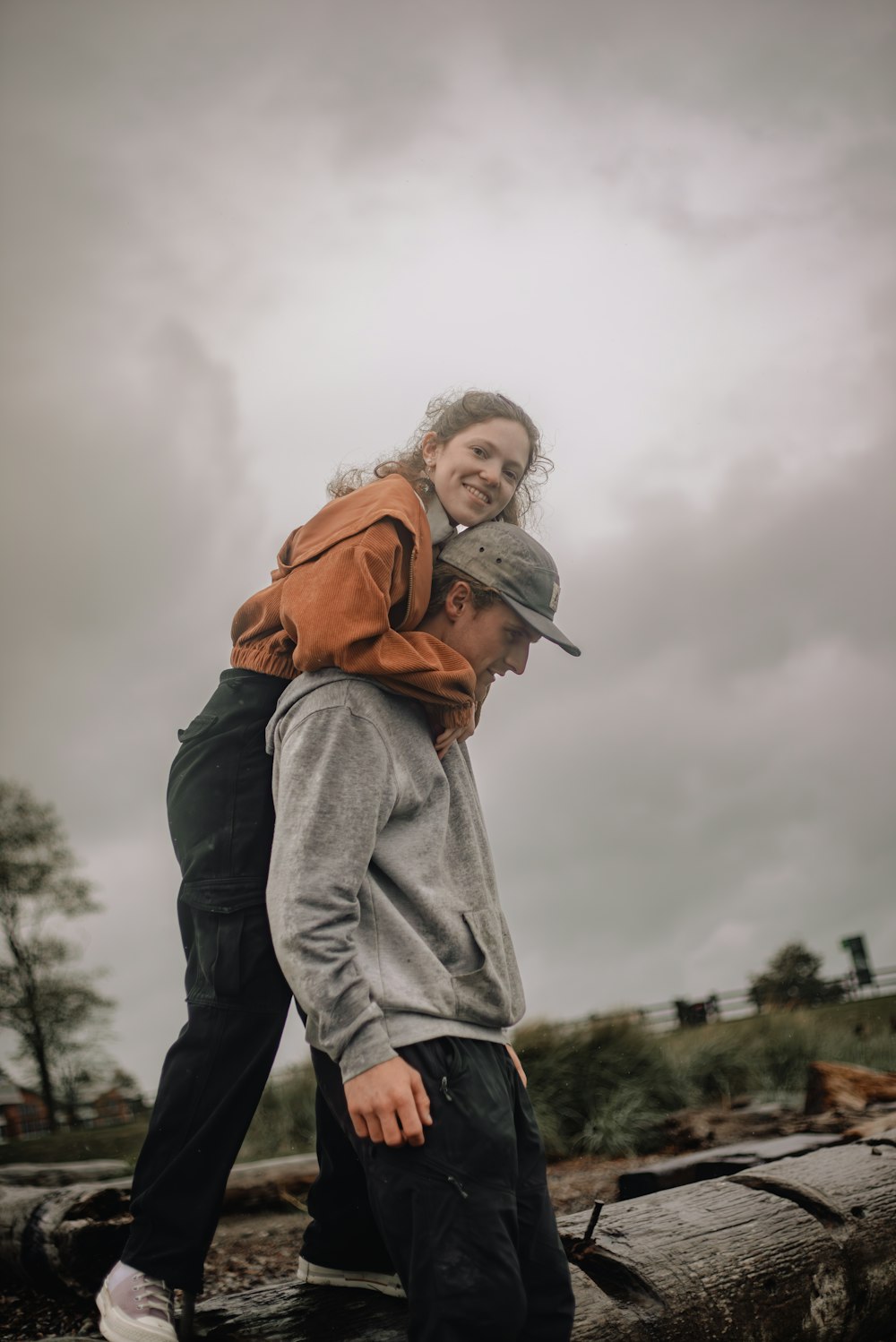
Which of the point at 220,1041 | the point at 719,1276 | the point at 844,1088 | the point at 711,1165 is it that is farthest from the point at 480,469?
the point at 844,1088

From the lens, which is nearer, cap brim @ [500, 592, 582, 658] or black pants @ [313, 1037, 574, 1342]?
black pants @ [313, 1037, 574, 1342]

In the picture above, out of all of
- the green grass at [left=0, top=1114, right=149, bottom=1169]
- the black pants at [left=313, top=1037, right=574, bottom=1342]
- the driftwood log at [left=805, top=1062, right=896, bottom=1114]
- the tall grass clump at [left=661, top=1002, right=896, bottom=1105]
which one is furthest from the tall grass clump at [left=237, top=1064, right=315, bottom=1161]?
the black pants at [left=313, top=1037, right=574, bottom=1342]

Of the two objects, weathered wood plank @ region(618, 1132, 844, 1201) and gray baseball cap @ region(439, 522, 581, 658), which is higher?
gray baseball cap @ region(439, 522, 581, 658)

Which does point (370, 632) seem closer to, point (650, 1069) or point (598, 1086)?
point (598, 1086)

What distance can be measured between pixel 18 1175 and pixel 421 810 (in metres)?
4.69

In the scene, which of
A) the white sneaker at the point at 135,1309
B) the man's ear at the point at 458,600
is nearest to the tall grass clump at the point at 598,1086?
the white sneaker at the point at 135,1309

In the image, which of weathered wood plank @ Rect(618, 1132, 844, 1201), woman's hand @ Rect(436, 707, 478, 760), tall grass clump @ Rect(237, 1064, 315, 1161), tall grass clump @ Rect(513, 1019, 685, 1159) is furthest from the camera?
tall grass clump @ Rect(237, 1064, 315, 1161)

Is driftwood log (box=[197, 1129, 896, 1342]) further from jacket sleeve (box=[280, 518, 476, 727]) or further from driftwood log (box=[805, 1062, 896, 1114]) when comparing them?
driftwood log (box=[805, 1062, 896, 1114])

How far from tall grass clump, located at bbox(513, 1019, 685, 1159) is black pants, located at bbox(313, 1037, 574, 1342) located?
5.15m

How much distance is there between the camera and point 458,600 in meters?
2.26

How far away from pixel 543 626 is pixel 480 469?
30.0 inches

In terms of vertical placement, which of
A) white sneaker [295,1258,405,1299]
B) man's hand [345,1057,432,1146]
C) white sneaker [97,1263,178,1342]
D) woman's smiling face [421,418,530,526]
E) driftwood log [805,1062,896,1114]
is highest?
woman's smiling face [421,418,530,526]

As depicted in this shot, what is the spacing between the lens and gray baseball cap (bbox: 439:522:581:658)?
7.23 feet

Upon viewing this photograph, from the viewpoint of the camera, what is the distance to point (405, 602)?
7.25 ft
